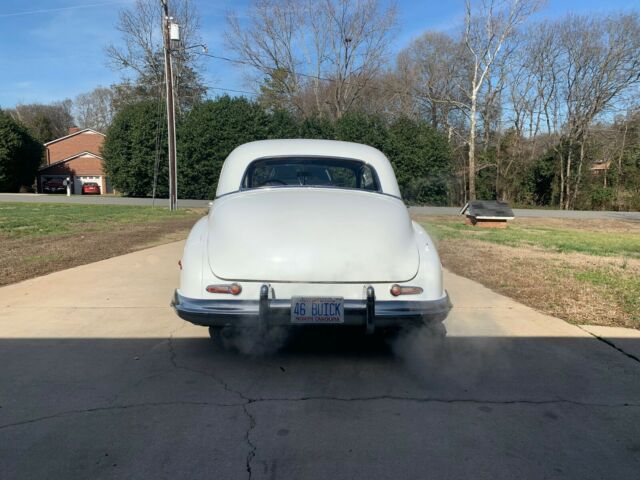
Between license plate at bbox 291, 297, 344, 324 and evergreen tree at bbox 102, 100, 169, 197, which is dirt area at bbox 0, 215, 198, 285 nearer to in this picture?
license plate at bbox 291, 297, 344, 324

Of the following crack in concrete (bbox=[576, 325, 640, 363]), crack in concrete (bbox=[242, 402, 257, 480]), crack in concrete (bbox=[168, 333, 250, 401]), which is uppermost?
crack in concrete (bbox=[576, 325, 640, 363])

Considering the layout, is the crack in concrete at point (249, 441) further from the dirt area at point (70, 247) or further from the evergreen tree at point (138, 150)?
the evergreen tree at point (138, 150)

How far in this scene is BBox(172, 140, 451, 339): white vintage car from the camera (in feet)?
11.4

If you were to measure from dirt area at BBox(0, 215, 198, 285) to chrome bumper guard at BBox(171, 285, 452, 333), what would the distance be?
4483mm

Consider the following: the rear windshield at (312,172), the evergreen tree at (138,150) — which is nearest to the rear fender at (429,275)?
the rear windshield at (312,172)

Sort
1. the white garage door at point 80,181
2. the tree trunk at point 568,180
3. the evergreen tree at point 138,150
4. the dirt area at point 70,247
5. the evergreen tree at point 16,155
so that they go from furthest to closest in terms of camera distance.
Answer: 1. the white garage door at point 80,181
2. the evergreen tree at point 16,155
3. the tree trunk at point 568,180
4. the evergreen tree at point 138,150
5. the dirt area at point 70,247

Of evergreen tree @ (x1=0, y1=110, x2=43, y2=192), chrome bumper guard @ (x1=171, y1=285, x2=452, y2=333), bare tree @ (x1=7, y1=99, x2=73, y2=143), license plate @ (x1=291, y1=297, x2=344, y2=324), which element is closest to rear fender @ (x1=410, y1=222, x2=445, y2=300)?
chrome bumper guard @ (x1=171, y1=285, x2=452, y2=333)

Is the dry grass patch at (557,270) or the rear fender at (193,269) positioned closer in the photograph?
the rear fender at (193,269)

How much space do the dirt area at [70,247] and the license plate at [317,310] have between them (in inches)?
199

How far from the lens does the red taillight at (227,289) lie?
138 inches

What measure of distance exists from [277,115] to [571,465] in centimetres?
2790

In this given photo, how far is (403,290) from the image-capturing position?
3607mm

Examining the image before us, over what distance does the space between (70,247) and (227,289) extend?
742 cm

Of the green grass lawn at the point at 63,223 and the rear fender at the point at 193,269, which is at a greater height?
the rear fender at the point at 193,269
